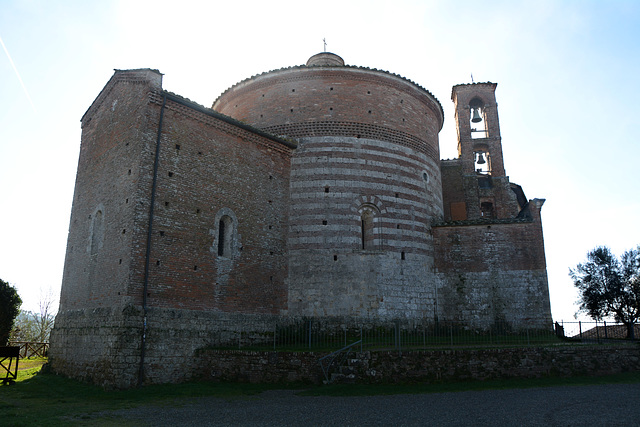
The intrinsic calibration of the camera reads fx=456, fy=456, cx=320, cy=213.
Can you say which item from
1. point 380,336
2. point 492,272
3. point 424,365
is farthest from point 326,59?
point 424,365

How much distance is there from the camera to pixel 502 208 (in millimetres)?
25016

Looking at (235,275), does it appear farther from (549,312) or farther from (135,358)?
(549,312)

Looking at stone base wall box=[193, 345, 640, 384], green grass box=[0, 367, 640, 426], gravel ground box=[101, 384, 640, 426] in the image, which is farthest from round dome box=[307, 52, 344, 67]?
gravel ground box=[101, 384, 640, 426]

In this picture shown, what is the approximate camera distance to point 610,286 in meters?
26.5

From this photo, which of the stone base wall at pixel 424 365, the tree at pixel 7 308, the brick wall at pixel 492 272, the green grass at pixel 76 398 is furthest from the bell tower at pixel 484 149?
the tree at pixel 7 308

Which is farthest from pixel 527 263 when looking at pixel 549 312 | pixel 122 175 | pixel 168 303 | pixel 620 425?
pixel 122 175

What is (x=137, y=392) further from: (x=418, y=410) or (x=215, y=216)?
(x=418, y=410)

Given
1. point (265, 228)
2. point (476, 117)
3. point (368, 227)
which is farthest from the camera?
point (476, 117)

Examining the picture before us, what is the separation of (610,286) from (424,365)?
64.0 feet

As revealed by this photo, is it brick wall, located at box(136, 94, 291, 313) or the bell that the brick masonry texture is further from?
the bell

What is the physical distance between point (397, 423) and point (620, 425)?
385 centimetres

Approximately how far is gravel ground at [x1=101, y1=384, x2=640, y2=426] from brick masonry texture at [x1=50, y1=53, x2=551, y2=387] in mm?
3714

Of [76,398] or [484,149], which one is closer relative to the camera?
[76,398]

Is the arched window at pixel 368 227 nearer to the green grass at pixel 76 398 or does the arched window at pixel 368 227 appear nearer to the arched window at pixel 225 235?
the arched window at pixel 225 235
